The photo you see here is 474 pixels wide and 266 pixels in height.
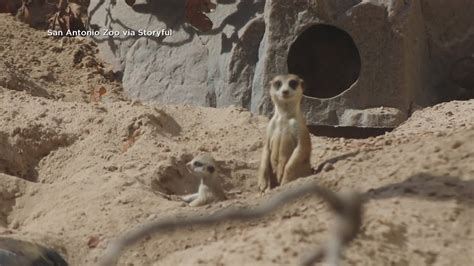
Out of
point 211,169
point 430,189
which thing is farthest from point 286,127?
point 430,189

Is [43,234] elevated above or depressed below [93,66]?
below

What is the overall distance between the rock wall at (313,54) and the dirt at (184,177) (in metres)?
0.40

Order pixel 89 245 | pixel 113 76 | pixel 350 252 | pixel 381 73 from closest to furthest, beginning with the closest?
pixel 350 252 < pixel 89 245 < pixel 381 73 < pixel 113 76

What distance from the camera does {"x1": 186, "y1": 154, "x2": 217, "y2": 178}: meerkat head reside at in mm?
5262

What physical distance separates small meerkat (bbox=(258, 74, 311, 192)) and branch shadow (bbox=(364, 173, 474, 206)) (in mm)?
1296

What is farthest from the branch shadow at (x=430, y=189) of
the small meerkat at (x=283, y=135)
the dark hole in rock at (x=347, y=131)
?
the dark hole in rock at (x=347, y=131)

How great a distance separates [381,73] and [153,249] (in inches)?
145

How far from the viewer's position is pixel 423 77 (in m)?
7.75

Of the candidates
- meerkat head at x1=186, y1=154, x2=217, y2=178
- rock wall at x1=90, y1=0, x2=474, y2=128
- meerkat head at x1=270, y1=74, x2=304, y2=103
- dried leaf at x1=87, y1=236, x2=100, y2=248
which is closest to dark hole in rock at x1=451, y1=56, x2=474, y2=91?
rock wall at x1=90, y1=0, x2=474, y2=128

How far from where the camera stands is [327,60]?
26.1ft

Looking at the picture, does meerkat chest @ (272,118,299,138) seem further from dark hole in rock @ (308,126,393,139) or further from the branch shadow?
dark hole in rock @ (308,126,393,139)

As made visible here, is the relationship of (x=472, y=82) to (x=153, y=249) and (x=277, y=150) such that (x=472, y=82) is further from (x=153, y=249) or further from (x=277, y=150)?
(x=153, y=249)

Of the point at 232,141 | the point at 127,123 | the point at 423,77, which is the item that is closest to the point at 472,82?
the point at 423,77

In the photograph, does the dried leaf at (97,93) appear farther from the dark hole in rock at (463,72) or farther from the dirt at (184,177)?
the dark hole in rock at (463,72)
